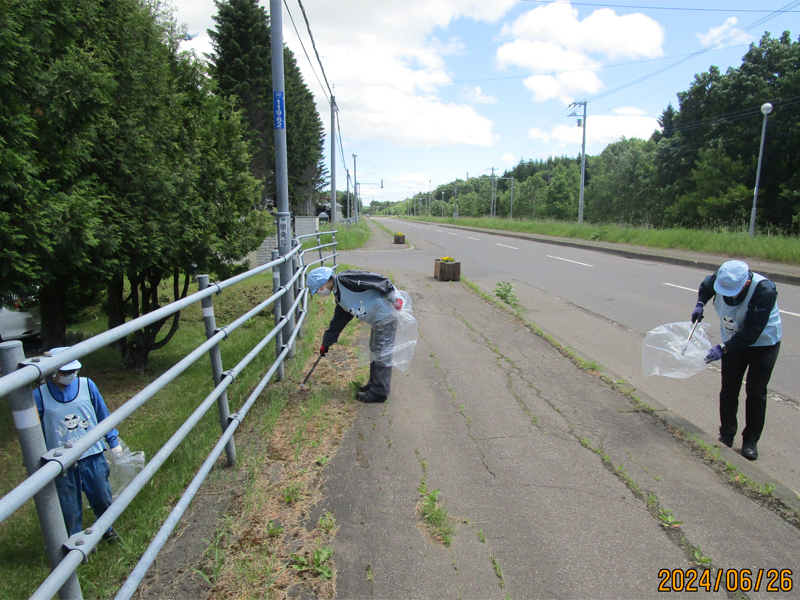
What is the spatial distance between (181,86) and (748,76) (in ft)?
122

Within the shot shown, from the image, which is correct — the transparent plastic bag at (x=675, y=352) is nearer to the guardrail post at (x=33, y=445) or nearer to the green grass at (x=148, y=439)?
the green grass at (x=148, y=439)

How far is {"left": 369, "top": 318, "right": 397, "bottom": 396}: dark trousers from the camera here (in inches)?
185

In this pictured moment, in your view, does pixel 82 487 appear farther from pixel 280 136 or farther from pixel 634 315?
pixel 634 315

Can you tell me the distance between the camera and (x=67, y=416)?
3336mm

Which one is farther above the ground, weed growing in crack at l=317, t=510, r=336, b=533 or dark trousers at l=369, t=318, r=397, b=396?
dark trousers at l=369, t=318, r=397, b=396

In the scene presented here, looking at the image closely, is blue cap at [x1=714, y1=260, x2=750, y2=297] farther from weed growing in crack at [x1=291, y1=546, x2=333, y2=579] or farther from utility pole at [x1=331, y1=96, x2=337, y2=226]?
utility pole at [x1=331, y1=96, x2=337, y2=226]

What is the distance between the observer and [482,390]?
16.7 feet

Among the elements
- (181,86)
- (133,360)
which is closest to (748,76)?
(181,86)

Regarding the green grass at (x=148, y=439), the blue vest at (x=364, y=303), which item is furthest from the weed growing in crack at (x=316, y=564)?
the blue vest at (x=364, y=303)

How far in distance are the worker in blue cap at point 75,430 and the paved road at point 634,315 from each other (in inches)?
187

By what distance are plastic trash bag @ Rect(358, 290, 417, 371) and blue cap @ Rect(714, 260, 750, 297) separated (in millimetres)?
2507

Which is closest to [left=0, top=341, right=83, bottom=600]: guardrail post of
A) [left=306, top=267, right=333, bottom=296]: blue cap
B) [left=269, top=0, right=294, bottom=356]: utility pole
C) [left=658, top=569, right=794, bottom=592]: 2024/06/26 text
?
[left=658, top=569, right=794, bottom=592]: 2024/06/26 text

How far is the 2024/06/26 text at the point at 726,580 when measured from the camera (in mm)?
2531

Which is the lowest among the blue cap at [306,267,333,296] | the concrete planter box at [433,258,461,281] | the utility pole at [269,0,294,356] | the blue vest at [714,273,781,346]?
the concrete planter box at [433,258,461,281]
